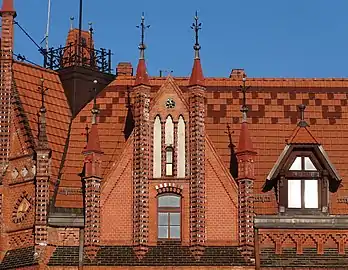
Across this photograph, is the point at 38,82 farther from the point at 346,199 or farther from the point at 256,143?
the point at 346,199

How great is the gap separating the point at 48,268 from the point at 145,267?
143 inches

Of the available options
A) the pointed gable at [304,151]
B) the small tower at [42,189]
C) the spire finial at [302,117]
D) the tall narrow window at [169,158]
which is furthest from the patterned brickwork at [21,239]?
the spire finial at [302,117]

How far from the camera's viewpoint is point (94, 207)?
44688 mm

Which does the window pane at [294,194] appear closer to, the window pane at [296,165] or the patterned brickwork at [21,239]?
the window pane at [296,165]

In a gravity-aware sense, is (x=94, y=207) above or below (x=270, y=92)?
below

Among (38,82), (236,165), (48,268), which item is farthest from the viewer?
(38,82)

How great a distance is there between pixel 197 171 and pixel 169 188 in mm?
1257

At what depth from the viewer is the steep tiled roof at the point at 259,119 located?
47.7m

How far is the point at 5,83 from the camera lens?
47344mm

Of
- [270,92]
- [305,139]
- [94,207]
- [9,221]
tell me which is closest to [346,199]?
[305,139]

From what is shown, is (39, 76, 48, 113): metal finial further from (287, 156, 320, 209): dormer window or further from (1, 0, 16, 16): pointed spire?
(287, 156, 320, 209): dormer window

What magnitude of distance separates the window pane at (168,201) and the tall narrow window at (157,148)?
0.91m

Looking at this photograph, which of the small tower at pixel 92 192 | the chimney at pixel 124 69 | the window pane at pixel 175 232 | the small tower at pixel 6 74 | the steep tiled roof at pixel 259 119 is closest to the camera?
the small tower at pixel 92 192

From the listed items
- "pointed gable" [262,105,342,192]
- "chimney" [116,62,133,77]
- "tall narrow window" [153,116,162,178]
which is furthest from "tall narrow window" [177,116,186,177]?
"chimney" [116,62,133,77]
